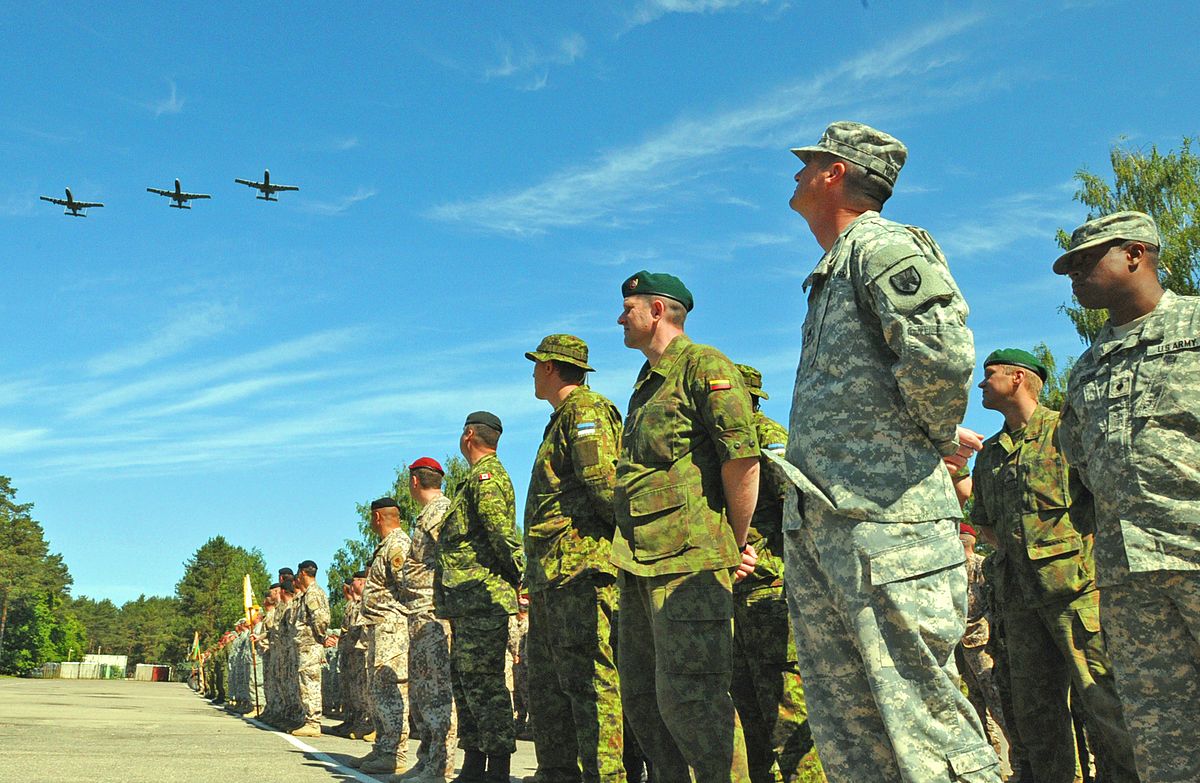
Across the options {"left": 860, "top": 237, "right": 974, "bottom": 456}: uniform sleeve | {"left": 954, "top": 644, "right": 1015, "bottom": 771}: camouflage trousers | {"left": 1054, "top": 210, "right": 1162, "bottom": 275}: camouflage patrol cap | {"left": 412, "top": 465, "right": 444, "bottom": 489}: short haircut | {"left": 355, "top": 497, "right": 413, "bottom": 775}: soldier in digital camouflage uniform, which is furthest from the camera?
{"left": 954, "top": 644, "right": 1015, "bottom": 771}: camouflage trousers

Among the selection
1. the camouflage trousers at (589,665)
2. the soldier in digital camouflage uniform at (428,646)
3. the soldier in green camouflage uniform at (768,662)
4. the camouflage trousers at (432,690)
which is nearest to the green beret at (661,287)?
the soldier in green camouflage uniform at (768,662)

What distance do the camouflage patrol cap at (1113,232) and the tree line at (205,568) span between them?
4792 millimetres

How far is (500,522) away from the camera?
283 inches

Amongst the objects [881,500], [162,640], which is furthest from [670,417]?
Answer: [162,640]

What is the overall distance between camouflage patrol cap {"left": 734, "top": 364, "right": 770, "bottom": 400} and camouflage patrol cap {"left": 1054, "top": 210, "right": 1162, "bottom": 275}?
2.43 m

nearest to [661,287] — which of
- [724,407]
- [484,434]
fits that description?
[724,407]

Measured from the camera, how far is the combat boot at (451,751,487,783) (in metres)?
7.17

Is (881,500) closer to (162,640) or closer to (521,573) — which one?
(521,573)

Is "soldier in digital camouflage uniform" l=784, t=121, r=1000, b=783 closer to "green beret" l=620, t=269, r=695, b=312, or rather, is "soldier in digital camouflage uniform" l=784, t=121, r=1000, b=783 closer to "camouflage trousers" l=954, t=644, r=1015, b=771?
"green beret" l=620, t=269, r=695, b=312

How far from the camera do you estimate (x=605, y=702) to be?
5.57 m

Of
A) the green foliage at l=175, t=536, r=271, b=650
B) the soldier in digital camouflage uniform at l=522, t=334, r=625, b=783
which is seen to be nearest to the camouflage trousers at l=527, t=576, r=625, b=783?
the soldier in digital camouflage uniform at l=522, t=334, r=625, b=783

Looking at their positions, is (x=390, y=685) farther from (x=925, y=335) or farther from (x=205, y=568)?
(x=205, y=568)

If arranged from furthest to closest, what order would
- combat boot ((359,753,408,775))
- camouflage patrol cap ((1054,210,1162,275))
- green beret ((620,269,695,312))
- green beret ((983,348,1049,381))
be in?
combat boot ((359,753,408,775)) → green beret ((983,348,1049,381)) → green beret ((620,269,695,312)) → camouflage patrol cap ((1054,210,1162,275))

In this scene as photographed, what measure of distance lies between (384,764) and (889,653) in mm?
6607
